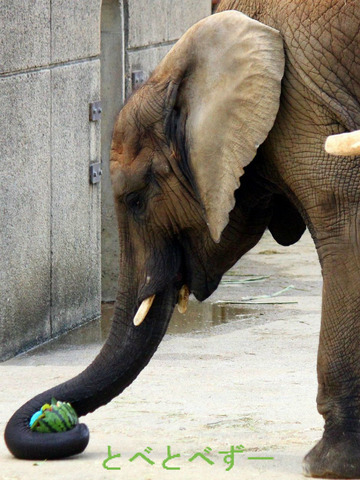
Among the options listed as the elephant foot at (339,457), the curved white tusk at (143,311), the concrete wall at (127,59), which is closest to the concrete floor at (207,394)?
the elephant foot at (339,457)

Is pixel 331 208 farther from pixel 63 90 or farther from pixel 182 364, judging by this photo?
pixel 63 90

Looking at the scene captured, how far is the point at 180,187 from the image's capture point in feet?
16.1

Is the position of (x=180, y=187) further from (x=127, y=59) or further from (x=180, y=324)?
(x=127, y=59)

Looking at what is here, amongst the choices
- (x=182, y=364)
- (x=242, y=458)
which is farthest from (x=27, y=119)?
(x=242, y=458)

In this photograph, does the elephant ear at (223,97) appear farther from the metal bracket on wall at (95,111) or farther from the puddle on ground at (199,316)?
the metal bracket on wall at (95,111)

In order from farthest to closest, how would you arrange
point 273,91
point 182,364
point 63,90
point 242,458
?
point 63,90 < point 182,364 < point 242,458 < point 273,91

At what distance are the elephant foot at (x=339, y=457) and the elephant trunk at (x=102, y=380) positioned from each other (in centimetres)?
75

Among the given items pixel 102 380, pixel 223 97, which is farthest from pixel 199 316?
pixel 223 97

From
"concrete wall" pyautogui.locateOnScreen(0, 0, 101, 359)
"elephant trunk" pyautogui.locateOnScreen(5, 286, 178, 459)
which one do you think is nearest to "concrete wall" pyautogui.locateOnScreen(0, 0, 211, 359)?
"concrete wall" pyautogui.locateOnScreen(0, 0, 101, 359)

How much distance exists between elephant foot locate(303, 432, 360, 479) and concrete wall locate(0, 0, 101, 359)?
294 cm

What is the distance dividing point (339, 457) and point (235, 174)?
3.37 feet

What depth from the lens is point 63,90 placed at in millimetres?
8156

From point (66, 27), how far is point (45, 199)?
3.53 ft

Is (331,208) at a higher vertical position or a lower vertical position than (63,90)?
lower
